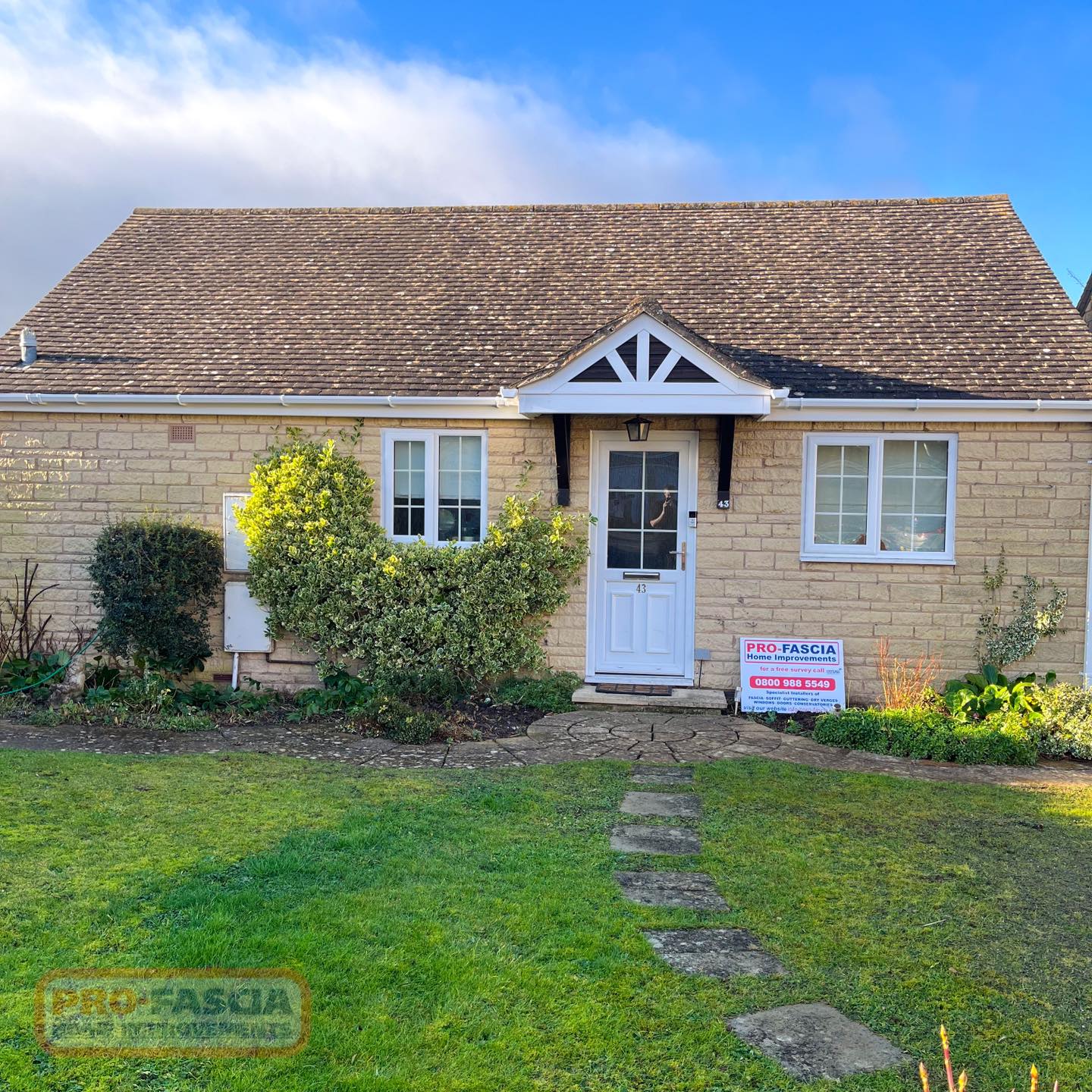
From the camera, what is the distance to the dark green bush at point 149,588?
9305 millimetres

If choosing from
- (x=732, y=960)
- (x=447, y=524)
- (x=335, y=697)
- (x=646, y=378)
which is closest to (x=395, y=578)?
(x=447, y=524)

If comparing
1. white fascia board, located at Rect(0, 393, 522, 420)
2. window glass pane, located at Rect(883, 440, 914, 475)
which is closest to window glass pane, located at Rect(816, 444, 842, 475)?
window glass pane, located at Rect(883, 440, 914, 475)

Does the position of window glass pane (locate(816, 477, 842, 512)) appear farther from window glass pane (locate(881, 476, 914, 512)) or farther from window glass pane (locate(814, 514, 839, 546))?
window glass pane (locate(881, 476, 914, 512))

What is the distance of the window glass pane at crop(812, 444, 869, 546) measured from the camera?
32.0 feet

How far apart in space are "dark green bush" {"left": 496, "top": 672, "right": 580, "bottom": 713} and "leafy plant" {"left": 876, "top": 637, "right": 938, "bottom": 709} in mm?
3269

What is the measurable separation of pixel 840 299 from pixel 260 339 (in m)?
7.22

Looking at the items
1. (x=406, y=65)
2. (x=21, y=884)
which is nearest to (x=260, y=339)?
(x=406, y=65)

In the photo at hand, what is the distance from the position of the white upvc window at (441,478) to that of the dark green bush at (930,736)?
174 inches

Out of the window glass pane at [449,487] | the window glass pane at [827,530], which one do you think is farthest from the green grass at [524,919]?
the window glass pane at [449,487]

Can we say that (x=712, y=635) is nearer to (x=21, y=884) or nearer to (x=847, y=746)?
(x=847, y=746)

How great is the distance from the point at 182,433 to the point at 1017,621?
31.2 ft

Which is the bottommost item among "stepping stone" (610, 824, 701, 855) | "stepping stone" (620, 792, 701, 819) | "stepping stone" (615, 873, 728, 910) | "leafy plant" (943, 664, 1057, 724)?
"stepping stone" (620, 792, 701, 819)

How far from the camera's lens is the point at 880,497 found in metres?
9.65

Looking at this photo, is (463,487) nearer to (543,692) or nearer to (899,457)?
(543,692)
